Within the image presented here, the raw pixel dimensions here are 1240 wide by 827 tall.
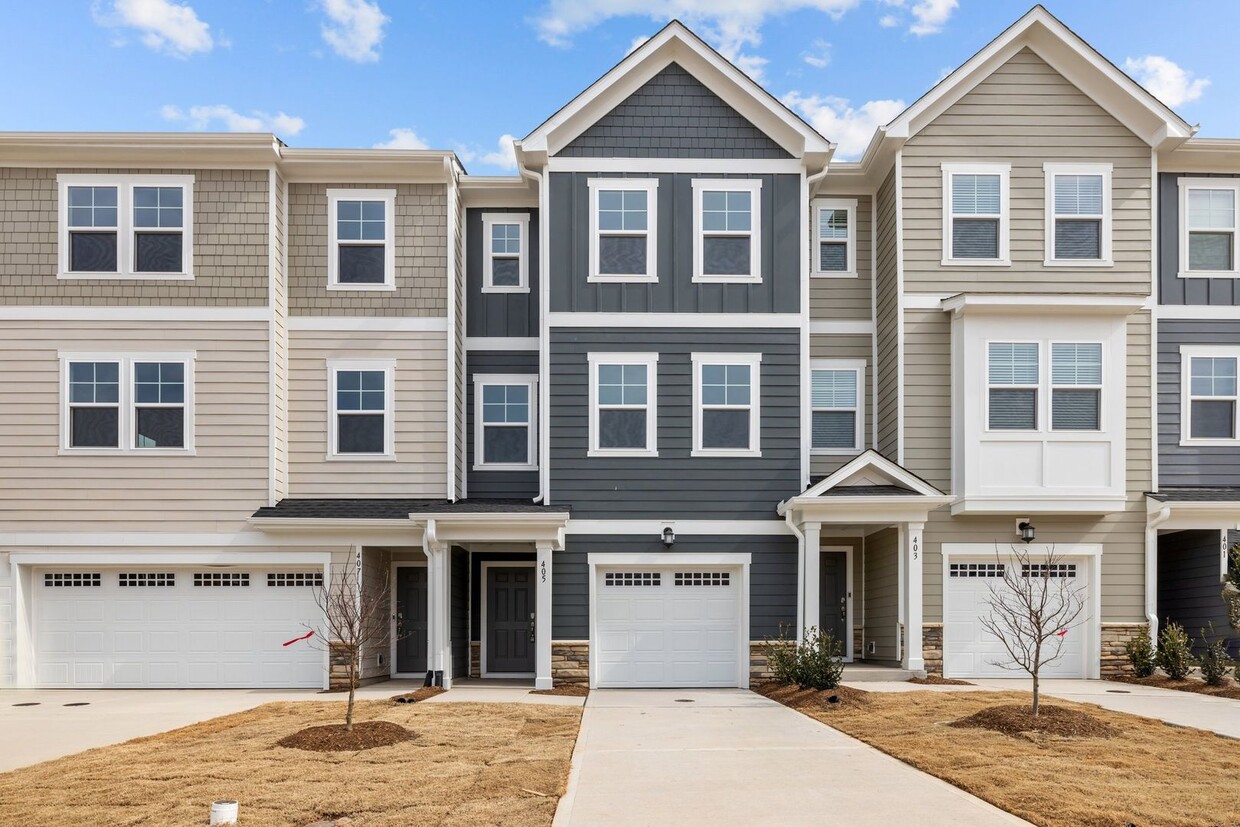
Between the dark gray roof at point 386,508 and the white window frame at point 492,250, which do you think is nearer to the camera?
the dark gray roof at point 386,508

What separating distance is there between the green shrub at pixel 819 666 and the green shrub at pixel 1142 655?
4987 mm

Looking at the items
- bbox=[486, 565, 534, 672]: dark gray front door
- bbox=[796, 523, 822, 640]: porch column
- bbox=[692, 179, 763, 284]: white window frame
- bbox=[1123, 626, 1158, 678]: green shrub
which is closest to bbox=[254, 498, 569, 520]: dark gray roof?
bbox=[486, 565, 534, 672]: dark gray front door

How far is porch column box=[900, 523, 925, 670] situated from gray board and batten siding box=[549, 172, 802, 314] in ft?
12.7

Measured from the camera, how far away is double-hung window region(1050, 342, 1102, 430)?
17.2m

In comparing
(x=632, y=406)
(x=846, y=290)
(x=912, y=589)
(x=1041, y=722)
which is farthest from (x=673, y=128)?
(x=1041, y=722)

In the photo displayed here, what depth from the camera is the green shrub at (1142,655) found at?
17.0m

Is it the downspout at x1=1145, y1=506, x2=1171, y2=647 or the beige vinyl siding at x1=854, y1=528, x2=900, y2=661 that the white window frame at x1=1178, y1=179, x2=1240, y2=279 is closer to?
the downspout at x1=1145, y1=506, x2=1171, y2=647

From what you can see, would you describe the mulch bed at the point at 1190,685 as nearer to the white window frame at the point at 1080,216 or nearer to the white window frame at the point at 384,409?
the white window frame at the point at 1080,216

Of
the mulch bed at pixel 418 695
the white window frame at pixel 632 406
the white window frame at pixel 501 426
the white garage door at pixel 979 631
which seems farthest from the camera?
the white window frame at pixel 501 426

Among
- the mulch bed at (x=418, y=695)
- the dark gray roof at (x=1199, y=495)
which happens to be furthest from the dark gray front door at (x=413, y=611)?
the dark gray roof at (x=1199, y=495)

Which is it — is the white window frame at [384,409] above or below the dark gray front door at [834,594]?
above

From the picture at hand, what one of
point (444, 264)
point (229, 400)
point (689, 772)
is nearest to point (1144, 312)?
point (444, 264)

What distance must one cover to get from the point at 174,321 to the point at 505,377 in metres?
5.18

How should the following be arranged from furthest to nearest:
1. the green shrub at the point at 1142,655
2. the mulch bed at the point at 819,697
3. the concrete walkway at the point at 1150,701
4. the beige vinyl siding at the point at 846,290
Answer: the beige vinyl siding at the point at 846,290 → the green shrub at the point at 1142,655 → the mulch bed at the point at 819,697 → the concrete walkway at the point at 1150,701
